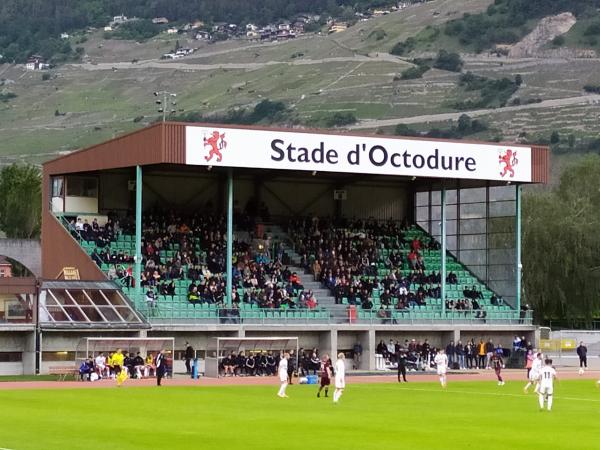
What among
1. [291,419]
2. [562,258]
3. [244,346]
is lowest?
[291,419]

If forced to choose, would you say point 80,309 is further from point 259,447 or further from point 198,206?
point 259,447

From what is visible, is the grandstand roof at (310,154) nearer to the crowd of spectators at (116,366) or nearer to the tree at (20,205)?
the crowd of spectators at (116,366)

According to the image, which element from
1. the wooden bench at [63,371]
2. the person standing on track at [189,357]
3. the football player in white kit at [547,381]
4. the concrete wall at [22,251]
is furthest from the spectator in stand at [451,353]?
the concrete wall at [22,251]

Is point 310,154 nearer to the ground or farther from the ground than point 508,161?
nearer to the ground

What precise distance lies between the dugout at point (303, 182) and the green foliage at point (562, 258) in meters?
11.4

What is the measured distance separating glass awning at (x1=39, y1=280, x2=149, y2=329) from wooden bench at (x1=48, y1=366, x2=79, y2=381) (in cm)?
181

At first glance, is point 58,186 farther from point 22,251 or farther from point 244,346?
point 22,251

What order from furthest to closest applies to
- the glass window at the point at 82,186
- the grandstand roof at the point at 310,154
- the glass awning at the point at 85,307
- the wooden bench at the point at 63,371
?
the glass window at the point at 82,186 < the grandstand roof at the point at 310,154 < the glass awning at the point at 85,307 < the wooden bench at the point at 63,371

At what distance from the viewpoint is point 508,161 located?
234 feet

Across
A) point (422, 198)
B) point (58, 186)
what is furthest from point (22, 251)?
point (422, 198)

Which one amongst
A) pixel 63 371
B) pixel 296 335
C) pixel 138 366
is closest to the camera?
pixel 63 371

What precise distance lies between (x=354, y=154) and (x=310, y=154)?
104 inches

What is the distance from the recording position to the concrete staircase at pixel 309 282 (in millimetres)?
66250

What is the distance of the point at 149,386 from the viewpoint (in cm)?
5019
